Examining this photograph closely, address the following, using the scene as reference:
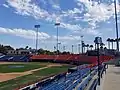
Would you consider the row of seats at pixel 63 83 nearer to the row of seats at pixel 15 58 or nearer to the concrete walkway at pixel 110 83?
the concrete walkway at pixel 110 83

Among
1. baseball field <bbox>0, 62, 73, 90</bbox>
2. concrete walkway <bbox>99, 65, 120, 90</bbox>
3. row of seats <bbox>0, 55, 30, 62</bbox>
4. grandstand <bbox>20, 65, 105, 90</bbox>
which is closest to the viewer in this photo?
grandstand <bbox>20, 65, 105, 90</bbox>

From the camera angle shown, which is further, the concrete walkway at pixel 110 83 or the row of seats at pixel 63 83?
the concrete walkway at pixel 110 83

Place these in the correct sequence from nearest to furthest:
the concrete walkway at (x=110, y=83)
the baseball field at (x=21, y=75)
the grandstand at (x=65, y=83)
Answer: the grandstand at (x=65, y=83)
the concrete walkway at (x=110, y=83)
the baseball field at (x=21, y=75)

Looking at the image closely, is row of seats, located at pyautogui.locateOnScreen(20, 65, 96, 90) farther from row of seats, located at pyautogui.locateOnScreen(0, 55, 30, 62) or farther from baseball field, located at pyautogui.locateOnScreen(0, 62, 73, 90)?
row of seats, located at pyautogui.locateOnScreen(0, 55, 30, 62)

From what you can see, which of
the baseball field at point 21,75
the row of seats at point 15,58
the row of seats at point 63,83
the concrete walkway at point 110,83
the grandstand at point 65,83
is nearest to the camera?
the row of seats at point 63,83

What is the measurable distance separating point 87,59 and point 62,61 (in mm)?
12336

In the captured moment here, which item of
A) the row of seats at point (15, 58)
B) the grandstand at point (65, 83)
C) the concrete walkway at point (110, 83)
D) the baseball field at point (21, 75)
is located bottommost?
the baseball field at point (21, 75)

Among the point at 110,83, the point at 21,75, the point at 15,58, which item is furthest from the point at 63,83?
the point at 15,58

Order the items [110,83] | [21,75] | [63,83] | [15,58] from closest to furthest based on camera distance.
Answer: [63,83] < [110,83] < [21,75] < [15,58]

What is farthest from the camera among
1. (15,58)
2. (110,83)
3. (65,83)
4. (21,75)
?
(15,58)

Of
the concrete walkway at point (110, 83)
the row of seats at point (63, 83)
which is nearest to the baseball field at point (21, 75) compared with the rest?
the concrete walkway at point (110, 83)

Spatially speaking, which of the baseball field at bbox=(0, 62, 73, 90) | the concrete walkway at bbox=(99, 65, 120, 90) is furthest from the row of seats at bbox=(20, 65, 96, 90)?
the baseball field at bbox=(0, 62, 73, 90)

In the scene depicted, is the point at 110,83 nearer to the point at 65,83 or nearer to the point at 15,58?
the point at 65,83

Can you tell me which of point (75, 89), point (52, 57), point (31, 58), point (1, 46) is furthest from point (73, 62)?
point (1, 46)
